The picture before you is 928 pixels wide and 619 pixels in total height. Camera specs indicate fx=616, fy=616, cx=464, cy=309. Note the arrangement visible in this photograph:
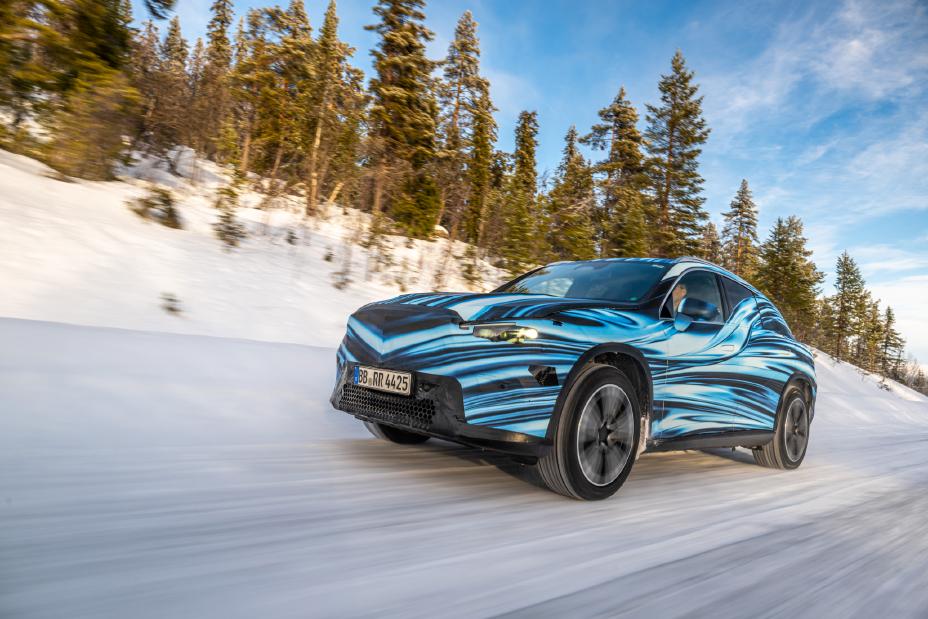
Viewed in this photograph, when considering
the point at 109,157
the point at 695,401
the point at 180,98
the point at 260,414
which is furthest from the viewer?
the point at 180,98

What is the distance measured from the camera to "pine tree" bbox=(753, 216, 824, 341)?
43.7 meters

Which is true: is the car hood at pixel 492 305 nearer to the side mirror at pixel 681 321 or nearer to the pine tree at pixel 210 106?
the side mirror at pixel 681 321

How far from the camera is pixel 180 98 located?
574 inches

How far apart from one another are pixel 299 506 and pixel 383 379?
928mm

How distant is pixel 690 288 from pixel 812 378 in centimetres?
250

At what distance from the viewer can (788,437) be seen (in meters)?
5.80

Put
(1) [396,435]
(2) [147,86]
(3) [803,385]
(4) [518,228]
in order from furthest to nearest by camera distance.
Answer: (4) [518,228] < (2) [147,86] < (3) [803,385] < (1) [396,435]

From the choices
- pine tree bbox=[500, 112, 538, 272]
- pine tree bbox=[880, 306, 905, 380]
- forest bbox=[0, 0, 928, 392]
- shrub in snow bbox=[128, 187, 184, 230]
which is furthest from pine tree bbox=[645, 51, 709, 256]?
pine tree bbox=[880, 306, 905, 380]

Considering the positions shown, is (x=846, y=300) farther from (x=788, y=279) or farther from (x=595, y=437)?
(x=595, y=437)

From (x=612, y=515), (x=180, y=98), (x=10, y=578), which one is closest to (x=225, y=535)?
(x=10, y=578)

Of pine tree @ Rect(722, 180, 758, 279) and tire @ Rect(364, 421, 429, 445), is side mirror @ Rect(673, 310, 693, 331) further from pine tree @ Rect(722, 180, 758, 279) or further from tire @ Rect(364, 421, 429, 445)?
pine tree @ Rect(722, 180, 758, 279)

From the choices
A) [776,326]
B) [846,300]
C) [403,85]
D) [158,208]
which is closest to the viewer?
[776,326]

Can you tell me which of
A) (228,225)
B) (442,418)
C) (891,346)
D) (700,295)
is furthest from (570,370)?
(891,346)

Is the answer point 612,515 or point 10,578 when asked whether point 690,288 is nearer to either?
point 612,515
